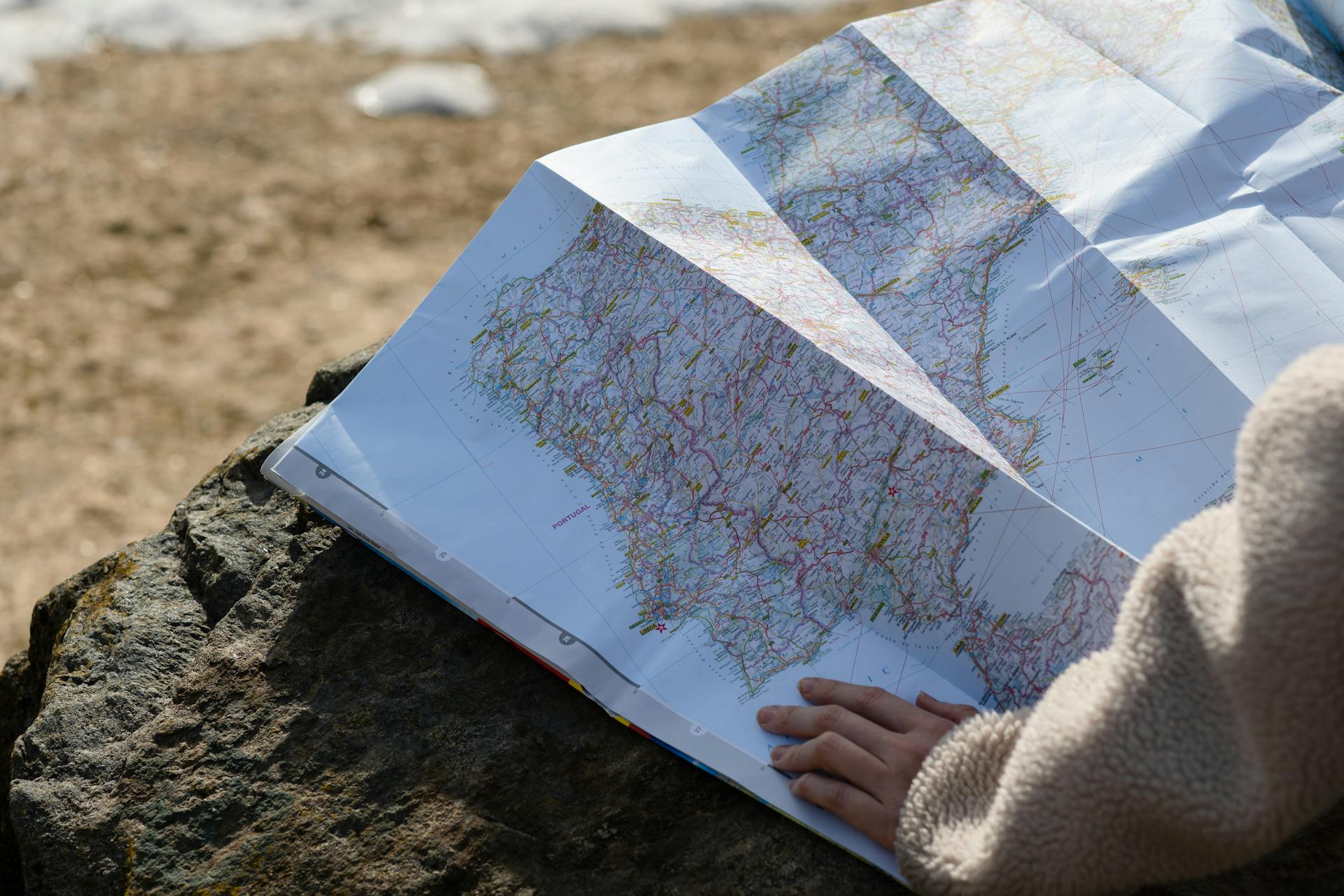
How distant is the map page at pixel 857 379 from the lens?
45.6 inches

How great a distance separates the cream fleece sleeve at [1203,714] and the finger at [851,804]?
0.11 feet

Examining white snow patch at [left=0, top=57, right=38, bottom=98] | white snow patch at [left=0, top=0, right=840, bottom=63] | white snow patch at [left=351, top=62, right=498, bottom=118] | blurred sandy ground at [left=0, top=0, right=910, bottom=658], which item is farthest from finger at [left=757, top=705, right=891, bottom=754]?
white snow patch at [left=0, top=57, right=38, bottom=98]

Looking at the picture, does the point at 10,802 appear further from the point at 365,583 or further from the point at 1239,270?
the point at 1239,270

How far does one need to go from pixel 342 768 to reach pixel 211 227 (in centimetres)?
264

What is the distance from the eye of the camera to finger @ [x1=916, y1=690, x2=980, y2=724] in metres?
1.08

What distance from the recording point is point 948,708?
43.1 inches

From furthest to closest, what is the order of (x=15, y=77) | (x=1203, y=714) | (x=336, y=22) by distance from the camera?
1. (x=336, y=22)
2. (x=15, y=77)
3. (x=1203, y=714)

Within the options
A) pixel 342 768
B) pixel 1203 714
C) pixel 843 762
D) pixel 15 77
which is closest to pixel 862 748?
pixel 843 762

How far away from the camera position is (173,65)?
158 inches

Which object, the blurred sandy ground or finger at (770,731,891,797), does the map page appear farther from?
the blurred sandy ground

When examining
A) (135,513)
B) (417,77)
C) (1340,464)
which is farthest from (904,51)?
(417,77)

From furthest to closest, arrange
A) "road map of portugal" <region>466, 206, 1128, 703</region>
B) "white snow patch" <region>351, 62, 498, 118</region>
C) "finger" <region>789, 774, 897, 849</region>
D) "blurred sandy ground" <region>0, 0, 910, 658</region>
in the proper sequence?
"white snow patch" <region>351, 62, 498, 118</region> < "blurred sandy ground" <region>0, 0, 910, 658</region> < "road map of portugal" <region>466, 206, 1128, 703</region> < "finger" <region>789, 774, 897, 849</region>

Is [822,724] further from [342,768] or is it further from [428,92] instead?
[428,92]

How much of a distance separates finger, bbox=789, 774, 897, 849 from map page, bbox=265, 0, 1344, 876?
0.07ft
